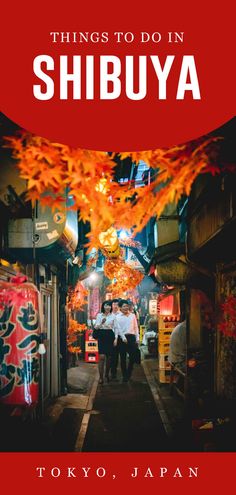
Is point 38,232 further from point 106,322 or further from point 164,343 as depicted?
point 164,343

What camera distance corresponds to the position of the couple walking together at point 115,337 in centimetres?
1550

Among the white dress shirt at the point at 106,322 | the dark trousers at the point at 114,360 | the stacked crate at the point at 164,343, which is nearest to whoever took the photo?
the stacked crate at the point at 164,343

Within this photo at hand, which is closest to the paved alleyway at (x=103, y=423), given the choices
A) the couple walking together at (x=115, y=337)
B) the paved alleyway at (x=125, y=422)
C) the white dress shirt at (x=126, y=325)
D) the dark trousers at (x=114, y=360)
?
the paved alleyway at (x=125, y=422)

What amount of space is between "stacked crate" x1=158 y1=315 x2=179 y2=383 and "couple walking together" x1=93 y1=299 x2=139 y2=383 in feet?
4.39

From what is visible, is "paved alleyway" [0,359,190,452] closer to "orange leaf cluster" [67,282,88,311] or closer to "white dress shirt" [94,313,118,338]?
"white dress shirt" [94,313,118,338]

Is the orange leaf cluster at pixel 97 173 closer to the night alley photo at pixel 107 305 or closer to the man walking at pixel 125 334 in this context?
the night alley photo at pixel 107 305

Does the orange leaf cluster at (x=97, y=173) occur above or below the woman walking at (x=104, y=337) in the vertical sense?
above

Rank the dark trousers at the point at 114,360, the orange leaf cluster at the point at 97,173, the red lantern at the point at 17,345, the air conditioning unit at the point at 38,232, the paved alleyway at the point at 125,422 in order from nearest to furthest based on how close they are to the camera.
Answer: the orange leaf cluster at the point at 97,173, the red lantern at the point at 17,345, the air conditioning unit at the point at 38,232, the paved alleyway at the point at 125,422, the dark trousers at the point at 114,360

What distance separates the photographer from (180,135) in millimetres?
5305

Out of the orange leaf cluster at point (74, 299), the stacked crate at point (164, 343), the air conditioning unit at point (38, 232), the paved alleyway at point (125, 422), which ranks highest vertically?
the air conditioning unit at point (38, 232)

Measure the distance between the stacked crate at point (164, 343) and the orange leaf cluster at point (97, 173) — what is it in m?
10.4

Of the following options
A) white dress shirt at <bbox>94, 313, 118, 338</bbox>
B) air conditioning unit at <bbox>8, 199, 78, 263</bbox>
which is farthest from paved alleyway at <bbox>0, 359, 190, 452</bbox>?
air conditioning unit at <bbox>8, 199, 78, 263</bbox>

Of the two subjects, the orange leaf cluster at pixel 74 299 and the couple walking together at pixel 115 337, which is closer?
the couple walking together at pixel 115 337

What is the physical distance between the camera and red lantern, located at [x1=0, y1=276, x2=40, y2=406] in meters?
6.85
